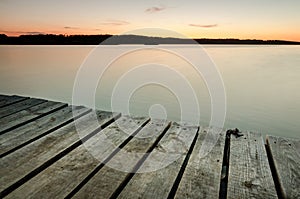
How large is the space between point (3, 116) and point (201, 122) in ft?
19.2

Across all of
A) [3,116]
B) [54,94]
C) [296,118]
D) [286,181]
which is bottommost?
[54,94]

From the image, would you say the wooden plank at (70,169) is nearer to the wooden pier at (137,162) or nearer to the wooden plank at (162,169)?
the wooden pier at (137,162)

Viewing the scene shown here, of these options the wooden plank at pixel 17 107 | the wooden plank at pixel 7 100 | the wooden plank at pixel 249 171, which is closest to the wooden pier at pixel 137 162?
the wooden plank at pixel 249 171

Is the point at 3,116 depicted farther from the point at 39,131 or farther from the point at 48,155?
the point at 48,155

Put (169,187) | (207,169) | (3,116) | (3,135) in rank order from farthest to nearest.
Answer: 1. (3,116)
2. (3,135)
3. (207,169)
4. (169,187)

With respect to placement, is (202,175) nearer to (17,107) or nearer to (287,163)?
(287,163)

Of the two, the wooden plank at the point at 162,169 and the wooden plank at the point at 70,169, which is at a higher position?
the wooden plank at the point at 162,169

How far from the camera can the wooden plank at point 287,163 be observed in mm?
1851

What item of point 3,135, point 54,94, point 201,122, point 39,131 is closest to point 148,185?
point 39,131

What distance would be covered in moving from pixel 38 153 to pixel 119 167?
0.85 m

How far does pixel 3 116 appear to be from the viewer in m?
3.47

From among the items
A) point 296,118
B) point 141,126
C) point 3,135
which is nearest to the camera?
point 3,135

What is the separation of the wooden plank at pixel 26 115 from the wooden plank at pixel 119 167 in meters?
1.58

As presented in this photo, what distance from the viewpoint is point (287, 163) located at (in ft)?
7.26
